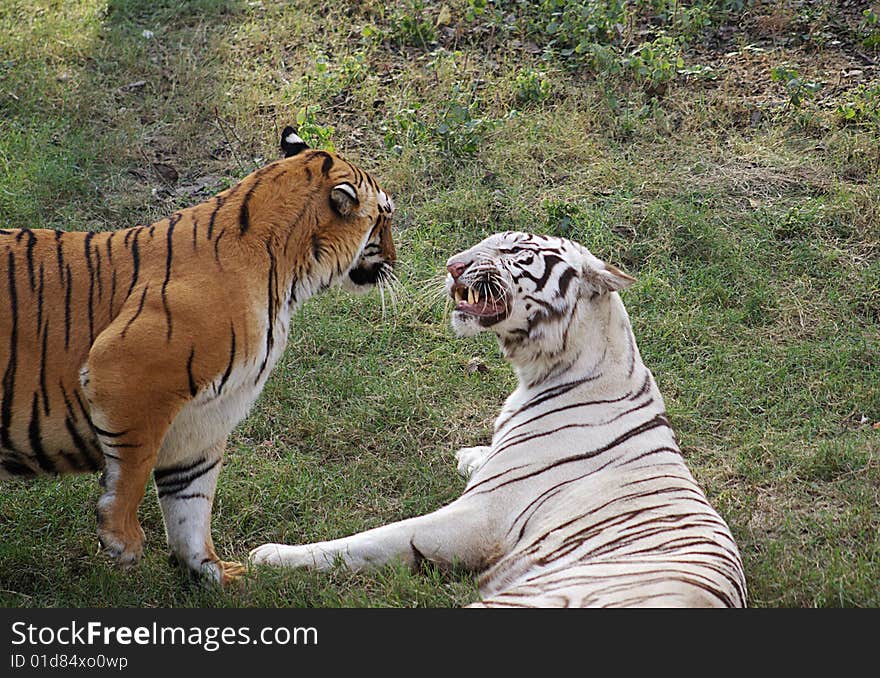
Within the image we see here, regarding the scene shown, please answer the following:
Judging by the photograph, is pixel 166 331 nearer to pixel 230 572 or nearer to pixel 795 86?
pixel 230 572

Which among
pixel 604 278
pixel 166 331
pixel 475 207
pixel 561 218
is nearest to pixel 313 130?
pixel 475 207

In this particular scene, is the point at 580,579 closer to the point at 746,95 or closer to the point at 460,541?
the point at 460,541

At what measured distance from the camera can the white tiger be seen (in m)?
3.00

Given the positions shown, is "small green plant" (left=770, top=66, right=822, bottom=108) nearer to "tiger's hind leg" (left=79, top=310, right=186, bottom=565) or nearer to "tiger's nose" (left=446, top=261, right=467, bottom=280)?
"tiger's nose" (left=446, top=261, right=467, bottom=280)

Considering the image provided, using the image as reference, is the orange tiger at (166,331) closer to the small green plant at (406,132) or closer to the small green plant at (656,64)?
the small green plant at (406,132)

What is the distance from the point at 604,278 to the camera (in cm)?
359

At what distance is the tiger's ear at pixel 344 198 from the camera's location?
135 inches

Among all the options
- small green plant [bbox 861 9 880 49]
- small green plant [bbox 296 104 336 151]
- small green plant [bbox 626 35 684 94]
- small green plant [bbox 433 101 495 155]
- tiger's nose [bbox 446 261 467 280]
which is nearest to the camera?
tiger's nose [bbox 446 261 467 280]

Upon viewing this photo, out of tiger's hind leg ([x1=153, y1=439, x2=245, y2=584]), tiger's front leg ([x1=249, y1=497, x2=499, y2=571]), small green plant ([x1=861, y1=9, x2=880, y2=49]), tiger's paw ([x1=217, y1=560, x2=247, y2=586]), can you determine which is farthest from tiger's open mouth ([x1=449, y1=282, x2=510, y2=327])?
small green plant ([x1=861, y1=9, x2=880, y2=49])

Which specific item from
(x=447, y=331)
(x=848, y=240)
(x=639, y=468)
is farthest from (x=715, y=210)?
(x=639, y=468)

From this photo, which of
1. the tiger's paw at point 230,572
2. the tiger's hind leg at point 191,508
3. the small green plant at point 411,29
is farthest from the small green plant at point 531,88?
the tiger's paw at point 230,572

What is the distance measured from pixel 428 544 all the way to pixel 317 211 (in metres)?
1.12

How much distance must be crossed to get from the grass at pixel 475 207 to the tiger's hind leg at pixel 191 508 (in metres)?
0.09

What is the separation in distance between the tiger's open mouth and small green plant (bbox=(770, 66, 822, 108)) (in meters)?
3.54
